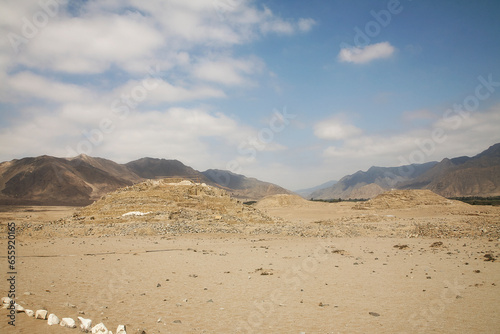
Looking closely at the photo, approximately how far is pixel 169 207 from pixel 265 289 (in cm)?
2126

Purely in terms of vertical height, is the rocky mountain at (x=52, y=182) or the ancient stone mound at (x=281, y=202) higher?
the rocky mountain at (x=52, y=182)

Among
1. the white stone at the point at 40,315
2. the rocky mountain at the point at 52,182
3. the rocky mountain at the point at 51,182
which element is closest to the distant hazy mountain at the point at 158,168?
the rocky mountain at the point at 52,182

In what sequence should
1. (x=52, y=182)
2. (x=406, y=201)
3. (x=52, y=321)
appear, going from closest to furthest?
(x=52, y=321) < (x=406, y=201) < (x=52, y=182)

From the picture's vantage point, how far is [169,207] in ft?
89.8

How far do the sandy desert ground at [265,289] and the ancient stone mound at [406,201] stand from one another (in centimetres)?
3650

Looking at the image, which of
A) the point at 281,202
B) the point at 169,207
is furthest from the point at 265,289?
the point at 281,202

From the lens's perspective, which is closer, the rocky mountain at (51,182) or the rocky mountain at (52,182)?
the rocky mountain at (52,182)

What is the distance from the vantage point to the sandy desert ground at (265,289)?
5.39m

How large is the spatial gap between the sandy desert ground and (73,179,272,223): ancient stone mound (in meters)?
Result: 11.3

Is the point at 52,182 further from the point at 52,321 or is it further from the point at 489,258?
the point at 489,258

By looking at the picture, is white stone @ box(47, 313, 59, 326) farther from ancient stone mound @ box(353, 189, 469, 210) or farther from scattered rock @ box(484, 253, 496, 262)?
ancient stone mound @ box(353, 189, 469, 210)

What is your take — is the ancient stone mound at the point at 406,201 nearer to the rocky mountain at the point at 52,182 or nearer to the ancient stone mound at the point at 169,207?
the ancient stone mound at the point at 169,207

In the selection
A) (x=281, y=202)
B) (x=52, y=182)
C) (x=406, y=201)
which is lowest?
(x=281, y=202)

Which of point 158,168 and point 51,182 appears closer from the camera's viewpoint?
point 51,182
